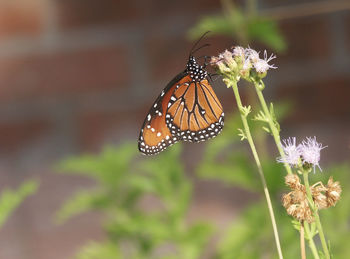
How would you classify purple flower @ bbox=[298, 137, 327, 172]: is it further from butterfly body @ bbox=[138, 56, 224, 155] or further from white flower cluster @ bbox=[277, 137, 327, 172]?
butterfly body @ bbox=[138, 56, 224, 155]

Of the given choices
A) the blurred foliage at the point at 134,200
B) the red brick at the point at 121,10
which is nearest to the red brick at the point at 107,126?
the red brick at the point at 121,10

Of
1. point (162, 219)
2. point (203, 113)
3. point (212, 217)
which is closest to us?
point (203, 113)

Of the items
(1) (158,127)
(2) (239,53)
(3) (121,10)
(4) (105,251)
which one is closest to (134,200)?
(4) (105,251)

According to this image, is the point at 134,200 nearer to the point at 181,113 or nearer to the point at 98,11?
the point at 181,113

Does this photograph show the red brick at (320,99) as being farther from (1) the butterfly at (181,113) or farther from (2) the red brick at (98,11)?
(1) the butterfly at (181,113)

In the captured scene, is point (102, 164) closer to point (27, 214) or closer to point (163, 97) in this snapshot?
point (163, 97)

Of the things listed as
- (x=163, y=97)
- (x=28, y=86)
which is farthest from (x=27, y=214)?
(x=163, y=97)
